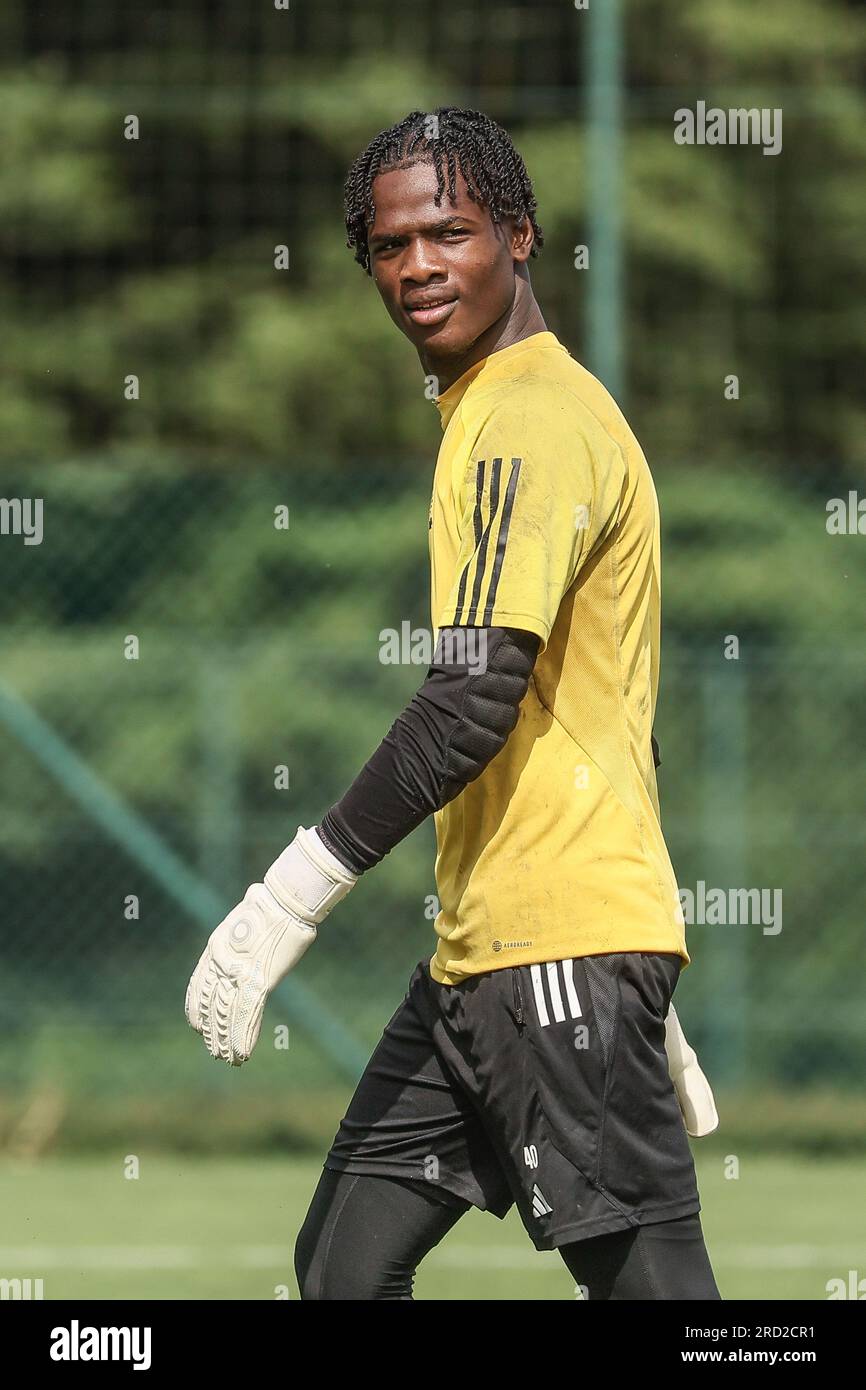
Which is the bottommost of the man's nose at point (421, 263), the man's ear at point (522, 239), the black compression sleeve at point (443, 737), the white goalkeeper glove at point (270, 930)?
the white goalkeeper glove at point (270, 930)

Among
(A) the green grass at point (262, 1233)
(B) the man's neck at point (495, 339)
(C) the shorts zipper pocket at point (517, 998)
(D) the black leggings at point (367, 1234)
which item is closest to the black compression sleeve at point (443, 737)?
(C) the shorts zipper pocket at point (517, 998)

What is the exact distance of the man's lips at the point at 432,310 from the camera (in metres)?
3.38

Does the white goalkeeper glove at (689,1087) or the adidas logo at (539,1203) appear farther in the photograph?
the white goalkeeper glove at (689,1087)

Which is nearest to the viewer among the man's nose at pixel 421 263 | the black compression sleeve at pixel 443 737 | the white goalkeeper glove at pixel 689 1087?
the black compression sleeve at pixel 443 737

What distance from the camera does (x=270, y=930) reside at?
323 cm

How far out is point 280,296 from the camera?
1318cm

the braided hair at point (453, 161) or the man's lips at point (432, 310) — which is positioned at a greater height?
the braided hair at point (453, 161)

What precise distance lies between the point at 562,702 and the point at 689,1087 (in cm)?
83

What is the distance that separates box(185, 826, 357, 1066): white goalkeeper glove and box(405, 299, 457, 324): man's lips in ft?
2.80

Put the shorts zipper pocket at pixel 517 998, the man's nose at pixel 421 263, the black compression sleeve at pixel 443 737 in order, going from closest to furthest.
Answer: the black compression sleeve at pixel 443 737 < the shorts zipper pocket at pixel 517 998 < the man's nose at pixel 421 263

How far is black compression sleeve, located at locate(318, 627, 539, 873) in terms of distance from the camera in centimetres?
313

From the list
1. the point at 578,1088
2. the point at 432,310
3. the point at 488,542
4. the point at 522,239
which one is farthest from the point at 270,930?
the point at 522,239

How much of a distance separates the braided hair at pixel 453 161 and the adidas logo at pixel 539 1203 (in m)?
1.56

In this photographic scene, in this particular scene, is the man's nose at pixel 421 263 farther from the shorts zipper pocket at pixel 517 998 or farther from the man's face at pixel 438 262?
the shorts zipper pocket at pixel 517 998
